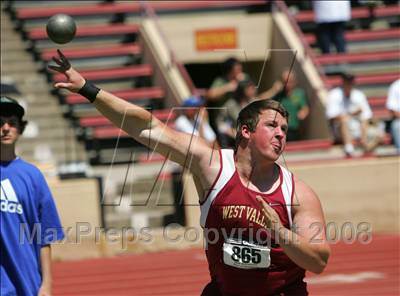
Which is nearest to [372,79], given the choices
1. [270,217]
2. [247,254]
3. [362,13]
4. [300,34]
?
[300,34]

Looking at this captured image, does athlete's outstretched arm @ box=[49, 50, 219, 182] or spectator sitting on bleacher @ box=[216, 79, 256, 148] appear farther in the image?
spectator sitting on bleacher @ box=[216, 79, 256, 148]

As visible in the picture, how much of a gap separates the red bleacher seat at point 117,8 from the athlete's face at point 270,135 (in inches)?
473

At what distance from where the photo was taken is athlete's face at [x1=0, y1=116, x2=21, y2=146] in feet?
19.3

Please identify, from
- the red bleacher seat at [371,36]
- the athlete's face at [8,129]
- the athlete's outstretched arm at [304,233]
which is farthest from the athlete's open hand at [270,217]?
the red bleacher seat at [371,36]

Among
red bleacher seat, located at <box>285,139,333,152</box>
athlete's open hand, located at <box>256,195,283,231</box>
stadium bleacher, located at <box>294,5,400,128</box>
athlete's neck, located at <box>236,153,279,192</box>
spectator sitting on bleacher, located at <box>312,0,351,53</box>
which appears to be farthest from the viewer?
stadium bleacher, located at <box>294,5,400,128</box>

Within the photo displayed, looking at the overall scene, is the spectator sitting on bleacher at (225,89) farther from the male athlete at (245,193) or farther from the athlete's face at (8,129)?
the male athlete at (245,193)

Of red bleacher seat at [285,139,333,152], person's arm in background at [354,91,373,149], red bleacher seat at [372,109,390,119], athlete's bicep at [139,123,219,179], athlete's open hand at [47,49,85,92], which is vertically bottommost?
red bleacher seat at [285,139,333,152]

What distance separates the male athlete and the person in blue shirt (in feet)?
2.88

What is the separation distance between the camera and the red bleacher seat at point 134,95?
15.6m

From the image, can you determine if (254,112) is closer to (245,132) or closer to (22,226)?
(245,132)

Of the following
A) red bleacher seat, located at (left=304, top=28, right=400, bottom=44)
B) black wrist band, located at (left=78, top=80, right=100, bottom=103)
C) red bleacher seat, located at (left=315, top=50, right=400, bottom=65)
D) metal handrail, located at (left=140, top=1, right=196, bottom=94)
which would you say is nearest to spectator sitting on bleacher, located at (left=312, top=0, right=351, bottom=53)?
red bleacher seat, located at (left=315, top=50, right=400, bottom=65)

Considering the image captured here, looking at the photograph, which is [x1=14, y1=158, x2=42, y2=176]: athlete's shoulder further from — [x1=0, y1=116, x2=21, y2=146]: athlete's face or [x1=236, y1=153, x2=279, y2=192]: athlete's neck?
[x1=236, y1=153, x2=279, y2=192]: athlete's neck

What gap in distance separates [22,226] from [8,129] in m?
0.57

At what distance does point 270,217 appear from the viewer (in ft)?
15.1
